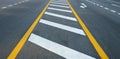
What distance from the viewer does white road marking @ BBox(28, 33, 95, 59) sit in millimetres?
5984

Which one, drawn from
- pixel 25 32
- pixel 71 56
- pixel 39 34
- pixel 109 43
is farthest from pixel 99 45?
pixel 25 32

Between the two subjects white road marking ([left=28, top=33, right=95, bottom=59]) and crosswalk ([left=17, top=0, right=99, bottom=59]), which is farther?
crosswalk ([left=17, top=0, right=99, bottom=59])

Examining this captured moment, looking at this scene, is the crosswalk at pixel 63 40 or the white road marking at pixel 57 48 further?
the crosswalk at pixel 63 40

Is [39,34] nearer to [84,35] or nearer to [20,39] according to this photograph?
[20,39]

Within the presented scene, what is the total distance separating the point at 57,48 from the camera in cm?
659

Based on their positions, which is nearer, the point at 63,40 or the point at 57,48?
the point at 57,48

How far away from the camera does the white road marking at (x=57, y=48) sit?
598 centimetres

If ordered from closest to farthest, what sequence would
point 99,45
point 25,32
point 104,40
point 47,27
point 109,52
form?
point 109,52 < point 99,45 < point 104,40 < point 25,32 < point 47,27

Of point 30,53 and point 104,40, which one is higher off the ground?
point 30,53

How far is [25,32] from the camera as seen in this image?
839 cm

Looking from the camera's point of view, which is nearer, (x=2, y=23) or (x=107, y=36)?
(x=107, y=36)

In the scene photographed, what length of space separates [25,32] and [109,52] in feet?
10.7

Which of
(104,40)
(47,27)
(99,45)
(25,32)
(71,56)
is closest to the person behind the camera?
(71,56)

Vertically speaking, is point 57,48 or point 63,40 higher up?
point 57,48
